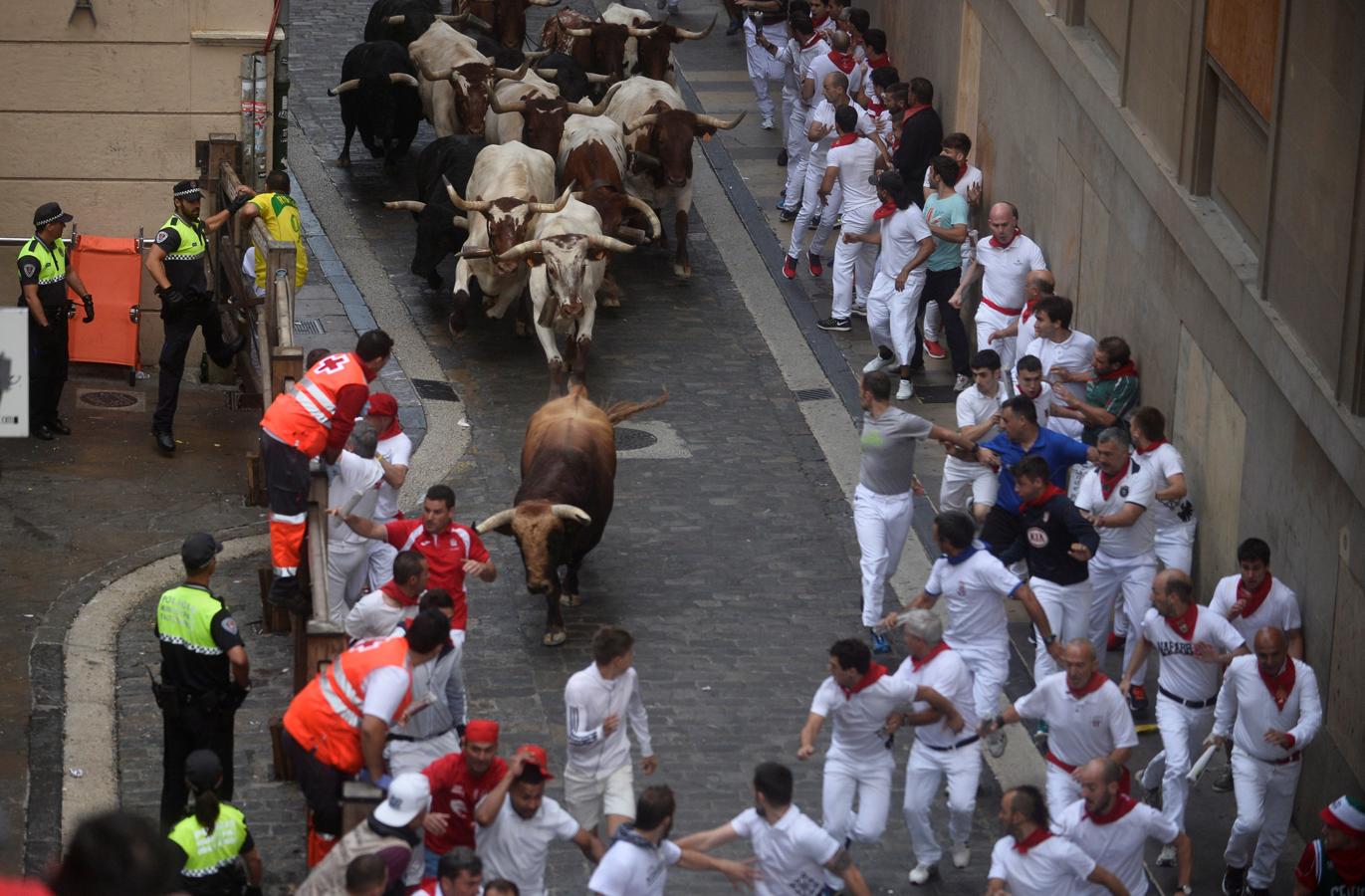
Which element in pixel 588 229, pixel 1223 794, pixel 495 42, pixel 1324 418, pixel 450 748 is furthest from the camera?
pixel 495 42

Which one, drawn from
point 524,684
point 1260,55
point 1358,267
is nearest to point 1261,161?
point 1260,55

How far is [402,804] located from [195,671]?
240cm

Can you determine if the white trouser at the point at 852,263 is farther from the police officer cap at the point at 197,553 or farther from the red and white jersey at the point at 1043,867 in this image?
the red and white jersey at the point at 1043,867

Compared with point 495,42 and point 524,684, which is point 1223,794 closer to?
point 524,684

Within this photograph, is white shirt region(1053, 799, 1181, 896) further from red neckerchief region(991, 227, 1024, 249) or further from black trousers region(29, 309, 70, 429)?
black trousers region(29, 309, 70, 429)

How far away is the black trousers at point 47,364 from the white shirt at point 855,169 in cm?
665

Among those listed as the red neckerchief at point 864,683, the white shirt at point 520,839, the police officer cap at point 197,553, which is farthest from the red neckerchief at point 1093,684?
the police officer cap at point 197,553

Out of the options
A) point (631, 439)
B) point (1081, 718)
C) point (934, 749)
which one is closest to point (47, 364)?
point (631, 439)

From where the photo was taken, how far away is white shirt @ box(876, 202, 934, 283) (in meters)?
17.9

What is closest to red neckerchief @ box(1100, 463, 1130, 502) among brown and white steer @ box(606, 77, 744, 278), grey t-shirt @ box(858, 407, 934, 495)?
grey t-shirt @ box(858, 407, 934, 495)

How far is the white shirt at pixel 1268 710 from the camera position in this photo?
1111 centimetres

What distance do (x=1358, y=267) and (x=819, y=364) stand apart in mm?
7907

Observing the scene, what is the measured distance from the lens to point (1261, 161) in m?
13.4

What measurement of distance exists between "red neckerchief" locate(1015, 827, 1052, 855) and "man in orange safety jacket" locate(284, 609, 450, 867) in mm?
2882
